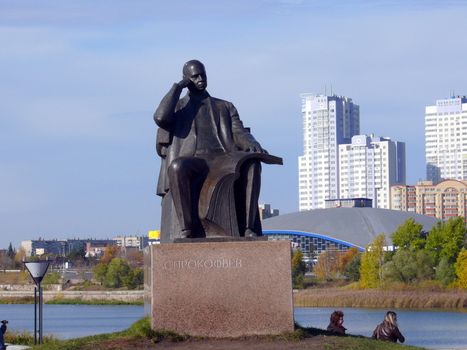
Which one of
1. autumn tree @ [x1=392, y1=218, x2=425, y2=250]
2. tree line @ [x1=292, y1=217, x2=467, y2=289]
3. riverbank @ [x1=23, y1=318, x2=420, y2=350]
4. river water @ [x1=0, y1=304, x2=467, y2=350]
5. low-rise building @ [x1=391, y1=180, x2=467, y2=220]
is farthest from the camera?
low-rise building @ [x1=391, y1=180, x2=467, y2=220]

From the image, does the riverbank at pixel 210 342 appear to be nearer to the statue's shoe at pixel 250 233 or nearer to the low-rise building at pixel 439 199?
the statue's shoe at pixel 250 233

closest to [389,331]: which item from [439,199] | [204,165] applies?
[204,165]

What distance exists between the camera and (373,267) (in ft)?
220

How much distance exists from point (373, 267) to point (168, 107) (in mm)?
53691

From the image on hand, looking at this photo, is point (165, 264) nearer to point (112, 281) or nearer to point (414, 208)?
point (112, 281)

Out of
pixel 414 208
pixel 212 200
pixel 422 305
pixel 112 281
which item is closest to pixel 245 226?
pixel 212 200

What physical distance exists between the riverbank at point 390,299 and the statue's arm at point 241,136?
40060 millimetres

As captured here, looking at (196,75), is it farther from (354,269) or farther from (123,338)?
(354,269)

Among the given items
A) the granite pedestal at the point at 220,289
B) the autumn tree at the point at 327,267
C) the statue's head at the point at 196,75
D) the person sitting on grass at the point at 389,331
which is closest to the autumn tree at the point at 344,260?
the autumn tree at the point at 327,267

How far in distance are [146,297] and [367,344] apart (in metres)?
2.79

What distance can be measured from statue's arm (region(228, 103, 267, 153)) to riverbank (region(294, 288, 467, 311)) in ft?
131

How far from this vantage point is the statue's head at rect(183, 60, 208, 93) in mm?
14703

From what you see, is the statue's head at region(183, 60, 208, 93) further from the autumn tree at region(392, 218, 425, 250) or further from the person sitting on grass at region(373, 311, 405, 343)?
the autumn tree at region(392, 218, 425, 250)

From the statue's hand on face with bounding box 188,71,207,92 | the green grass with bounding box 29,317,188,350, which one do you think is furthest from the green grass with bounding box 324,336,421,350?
the statue's hand on face with bounding box 188,71,207,92
